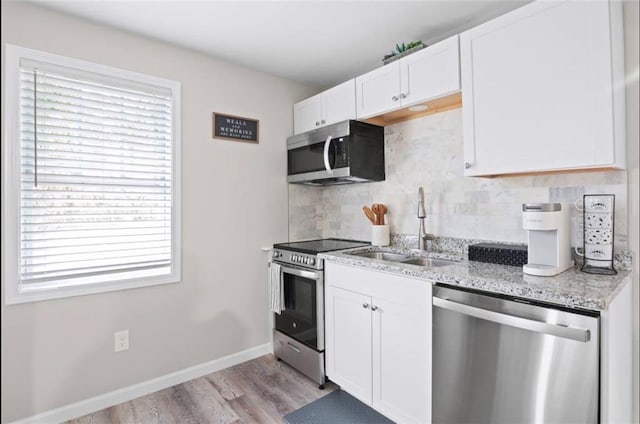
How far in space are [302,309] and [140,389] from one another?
1.22 meters

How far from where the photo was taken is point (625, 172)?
1631mm

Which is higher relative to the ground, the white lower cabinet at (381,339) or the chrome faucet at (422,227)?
the chrome faucet at (422,227)

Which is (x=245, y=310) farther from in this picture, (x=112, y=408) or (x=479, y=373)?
(x=479, y=373)

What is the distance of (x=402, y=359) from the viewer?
1.86m

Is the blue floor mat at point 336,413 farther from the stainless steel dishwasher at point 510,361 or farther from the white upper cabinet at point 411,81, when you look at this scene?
the white upper cabinet at point 411,81

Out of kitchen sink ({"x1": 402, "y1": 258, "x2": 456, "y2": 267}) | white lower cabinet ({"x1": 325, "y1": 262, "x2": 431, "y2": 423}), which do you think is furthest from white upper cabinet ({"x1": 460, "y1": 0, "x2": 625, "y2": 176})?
white lower cabinet ({"x1": 325, "y1": 262, "x2": 431, "y2": 423})

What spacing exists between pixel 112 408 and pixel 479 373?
87.7 inches

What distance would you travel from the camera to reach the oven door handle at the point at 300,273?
2409mm

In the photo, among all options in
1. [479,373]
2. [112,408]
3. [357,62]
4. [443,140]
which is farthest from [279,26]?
[112,408]

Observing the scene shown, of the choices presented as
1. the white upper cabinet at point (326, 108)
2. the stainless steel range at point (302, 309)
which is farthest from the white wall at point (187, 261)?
the stainless steel range at point (302, 309)

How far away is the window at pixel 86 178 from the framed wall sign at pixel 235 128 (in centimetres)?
31

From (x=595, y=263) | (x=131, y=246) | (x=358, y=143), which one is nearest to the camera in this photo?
(x=595, y=263)

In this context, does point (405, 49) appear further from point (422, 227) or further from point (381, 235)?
point (381, 235)

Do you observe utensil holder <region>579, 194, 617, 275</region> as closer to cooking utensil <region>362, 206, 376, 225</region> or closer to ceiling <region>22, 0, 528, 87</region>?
ceiling <region>22, 0, 528, 87</region>
